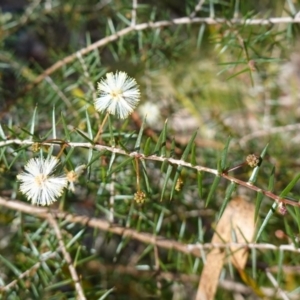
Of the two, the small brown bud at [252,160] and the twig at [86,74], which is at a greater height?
the twig at [86,74]

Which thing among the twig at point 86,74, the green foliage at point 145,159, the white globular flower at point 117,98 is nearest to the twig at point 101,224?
the green foliage at point 145,159


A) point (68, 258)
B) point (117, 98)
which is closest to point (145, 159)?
point (117, 98)

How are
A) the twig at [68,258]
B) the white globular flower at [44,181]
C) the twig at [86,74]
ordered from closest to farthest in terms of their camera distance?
the white globular flower at [44,181]
the twig at [68,258]
the twig at [86,74]

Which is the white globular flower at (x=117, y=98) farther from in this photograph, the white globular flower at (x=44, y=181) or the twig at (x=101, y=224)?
the twig at (x=101, y=224)

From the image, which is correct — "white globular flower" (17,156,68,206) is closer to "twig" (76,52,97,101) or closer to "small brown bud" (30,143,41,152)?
"small brown bud" (30,143,41,152)

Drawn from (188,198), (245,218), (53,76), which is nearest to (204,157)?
(188,198)

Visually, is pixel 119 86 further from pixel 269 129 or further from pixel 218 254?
pixel 269 129

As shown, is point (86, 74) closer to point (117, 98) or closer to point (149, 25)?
point (149, 25)

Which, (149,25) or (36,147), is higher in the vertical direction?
(149,25)

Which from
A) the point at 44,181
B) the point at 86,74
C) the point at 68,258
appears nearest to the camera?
the point at 44,181

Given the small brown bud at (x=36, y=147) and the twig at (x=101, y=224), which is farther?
the twig at (x=101, y=224)

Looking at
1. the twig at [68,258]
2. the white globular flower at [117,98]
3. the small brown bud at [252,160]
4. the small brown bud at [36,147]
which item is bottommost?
the twig at [68,258]

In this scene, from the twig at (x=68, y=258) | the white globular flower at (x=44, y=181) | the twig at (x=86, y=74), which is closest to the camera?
the white globular flower at (x=44, y=181)
